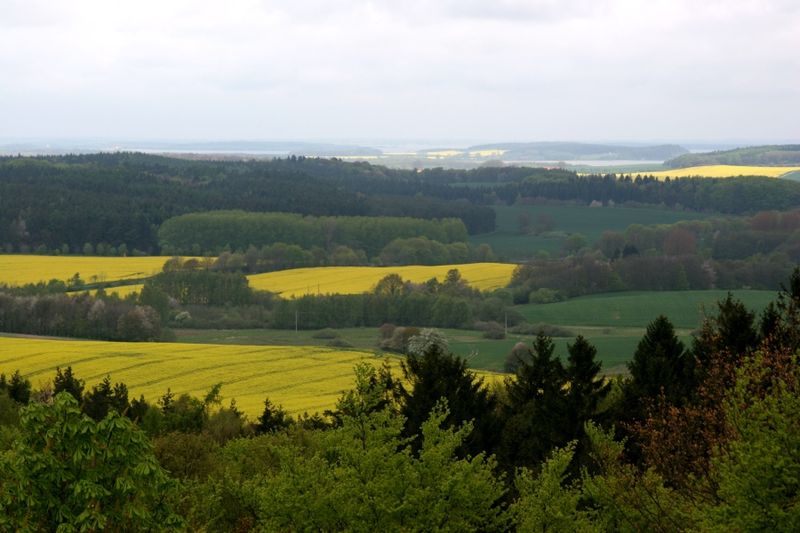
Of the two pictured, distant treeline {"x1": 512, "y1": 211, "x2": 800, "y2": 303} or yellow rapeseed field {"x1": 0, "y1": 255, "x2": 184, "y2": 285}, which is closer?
distant treeline {"x1": 512, "y1": 211, "x2": 800, "y2": 303}

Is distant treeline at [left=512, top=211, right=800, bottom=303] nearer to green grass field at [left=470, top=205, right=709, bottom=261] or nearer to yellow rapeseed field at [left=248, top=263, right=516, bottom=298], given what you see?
yellow rapeseed field at [left=248, top=263, right=516, bottom=298]

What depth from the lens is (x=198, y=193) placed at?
193750 mm

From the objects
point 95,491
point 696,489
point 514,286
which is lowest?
point 514,286

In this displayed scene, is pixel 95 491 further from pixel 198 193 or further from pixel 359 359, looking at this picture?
pixel 198 193

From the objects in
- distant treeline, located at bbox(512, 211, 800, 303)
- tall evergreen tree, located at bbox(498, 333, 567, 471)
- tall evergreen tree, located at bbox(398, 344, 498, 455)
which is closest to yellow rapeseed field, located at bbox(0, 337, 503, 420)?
tall evergreen tree, located at bbox(498, 333, 567, 471)

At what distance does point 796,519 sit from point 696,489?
13.5 ft

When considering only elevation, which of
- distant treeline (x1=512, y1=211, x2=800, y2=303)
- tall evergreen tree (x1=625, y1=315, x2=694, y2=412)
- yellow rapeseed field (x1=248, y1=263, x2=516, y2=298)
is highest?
tall evergreen tree (x1=625, y1=315, x2=694, y2=412)

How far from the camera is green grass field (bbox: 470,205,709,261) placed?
155875 mm

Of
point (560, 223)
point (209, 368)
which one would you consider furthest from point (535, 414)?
point (560, 223)

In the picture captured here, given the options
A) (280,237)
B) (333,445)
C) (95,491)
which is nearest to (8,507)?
(95,491)

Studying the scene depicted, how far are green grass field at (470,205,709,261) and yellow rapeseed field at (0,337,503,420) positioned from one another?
75.6 m

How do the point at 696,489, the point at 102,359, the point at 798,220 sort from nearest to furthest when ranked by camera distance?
the point at 696,489 → the point at 102,359 → the point at 798,220

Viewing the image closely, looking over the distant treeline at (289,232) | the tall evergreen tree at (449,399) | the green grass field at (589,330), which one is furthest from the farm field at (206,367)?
the distant treeline at (289,232)

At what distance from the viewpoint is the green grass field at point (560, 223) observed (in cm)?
15588
